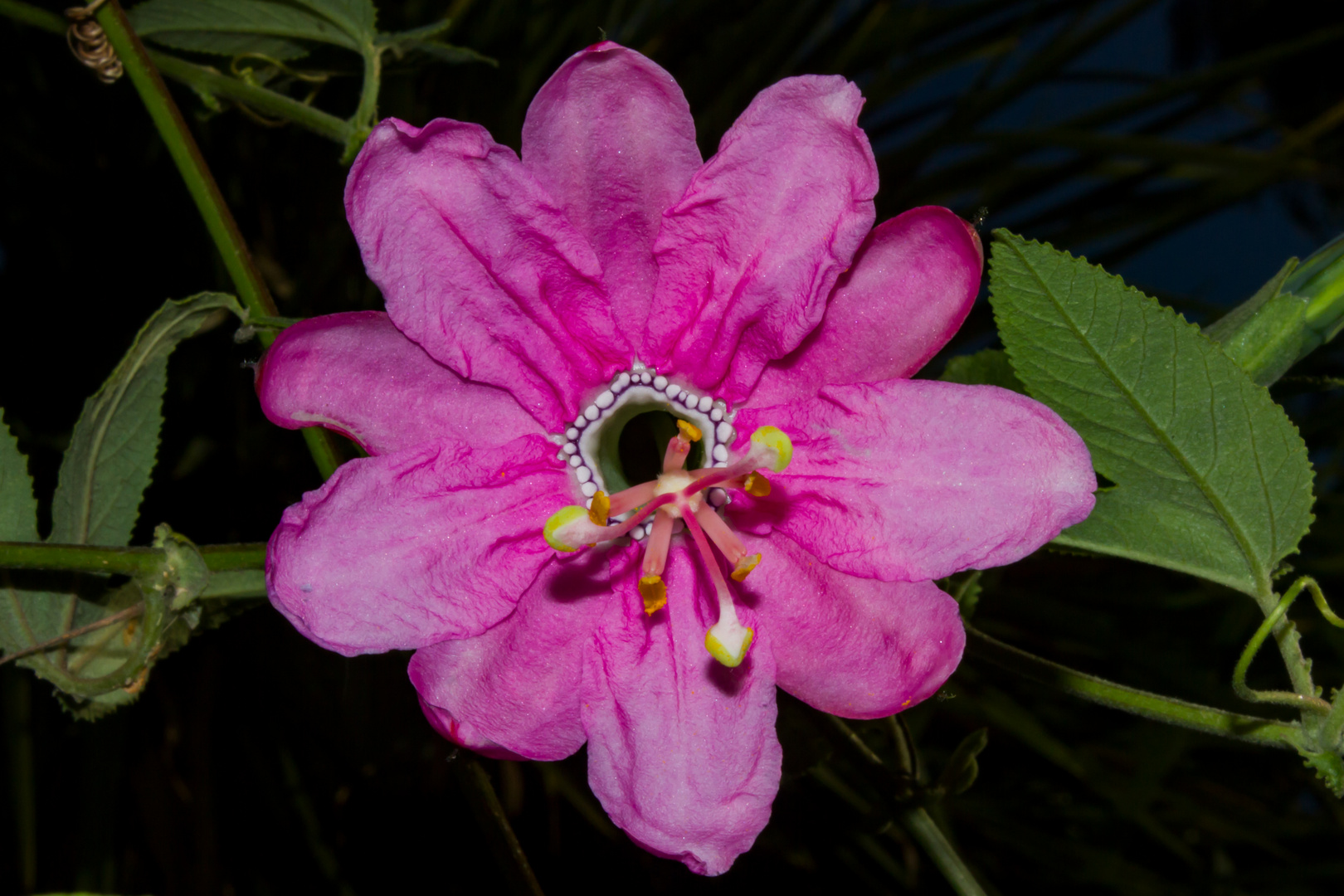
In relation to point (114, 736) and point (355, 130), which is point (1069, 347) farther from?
point (114, 736)

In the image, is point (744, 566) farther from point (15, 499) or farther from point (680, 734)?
point (15, 499)

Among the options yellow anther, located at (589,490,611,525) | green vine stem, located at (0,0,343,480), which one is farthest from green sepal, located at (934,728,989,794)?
green vine stem, located at (0,0,343,480)

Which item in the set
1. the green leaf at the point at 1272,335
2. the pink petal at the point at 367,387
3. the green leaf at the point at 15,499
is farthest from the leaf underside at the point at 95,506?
the green leaf at the point at 1272,335

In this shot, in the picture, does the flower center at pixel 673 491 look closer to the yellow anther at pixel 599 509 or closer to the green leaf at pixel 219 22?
the yellow anther at pixel 599 509

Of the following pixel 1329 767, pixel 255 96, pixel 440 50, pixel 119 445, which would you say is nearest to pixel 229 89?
pixel 255 96

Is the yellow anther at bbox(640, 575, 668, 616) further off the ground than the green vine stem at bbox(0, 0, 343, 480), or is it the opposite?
the green vine stem at bbox(0, 0, 343, 480)

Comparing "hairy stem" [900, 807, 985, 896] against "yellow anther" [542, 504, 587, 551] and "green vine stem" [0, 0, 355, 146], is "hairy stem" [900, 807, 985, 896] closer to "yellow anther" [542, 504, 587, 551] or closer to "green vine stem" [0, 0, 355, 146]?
"yellow anther" [542, 504, 587, 551]
